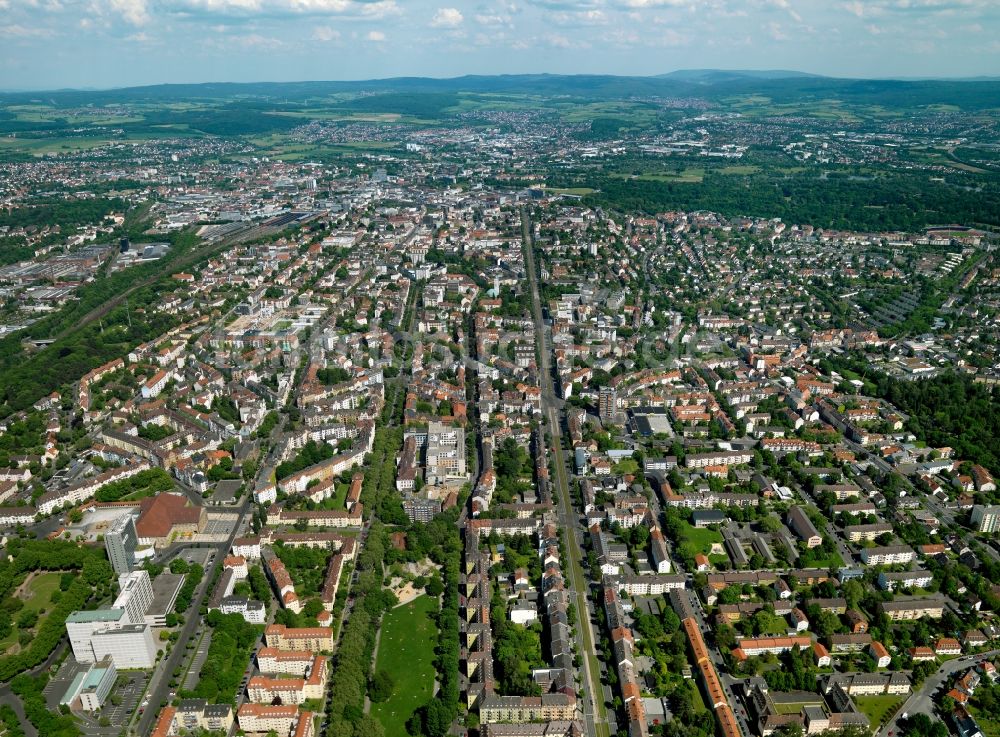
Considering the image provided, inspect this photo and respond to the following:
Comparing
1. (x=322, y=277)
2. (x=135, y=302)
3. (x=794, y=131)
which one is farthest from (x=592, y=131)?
(x=135, y=302)

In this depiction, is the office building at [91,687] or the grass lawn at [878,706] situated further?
the office building at [91,687]

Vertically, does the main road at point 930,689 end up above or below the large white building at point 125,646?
below

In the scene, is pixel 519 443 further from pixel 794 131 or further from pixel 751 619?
pixel 794 131

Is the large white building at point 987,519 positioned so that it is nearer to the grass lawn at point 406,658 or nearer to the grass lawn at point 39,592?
the grass lawn at point 406,658

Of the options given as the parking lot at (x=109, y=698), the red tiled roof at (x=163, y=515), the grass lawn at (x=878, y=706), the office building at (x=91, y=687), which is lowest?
the grass lawn at (x=878, y=706)

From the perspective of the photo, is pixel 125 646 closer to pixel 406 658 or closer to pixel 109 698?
pixel 109 698

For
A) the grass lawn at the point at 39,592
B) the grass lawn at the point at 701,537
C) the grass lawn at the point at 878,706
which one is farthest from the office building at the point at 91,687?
the grass lawn at the point at 878,706

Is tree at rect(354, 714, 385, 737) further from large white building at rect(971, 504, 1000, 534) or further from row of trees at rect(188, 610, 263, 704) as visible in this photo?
large white building at rect(971, 504, 1000, 534)

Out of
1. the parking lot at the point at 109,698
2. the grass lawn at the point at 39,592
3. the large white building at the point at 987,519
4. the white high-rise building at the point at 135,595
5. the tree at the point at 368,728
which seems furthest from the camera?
the large white building at the point at 987,519
